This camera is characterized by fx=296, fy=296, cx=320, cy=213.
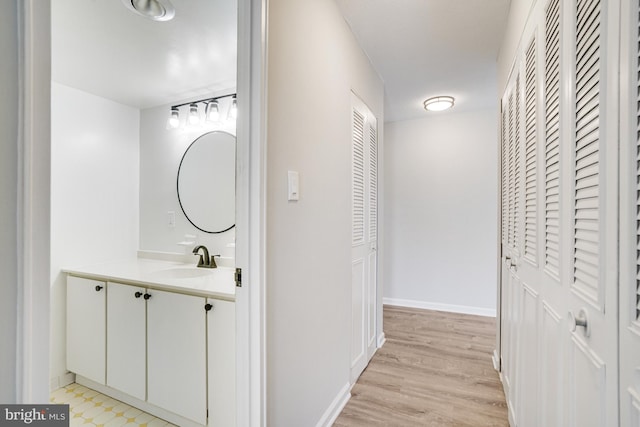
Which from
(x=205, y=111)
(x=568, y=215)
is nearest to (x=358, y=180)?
(x=205, y=111)

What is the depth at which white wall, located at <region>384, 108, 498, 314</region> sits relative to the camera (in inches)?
142

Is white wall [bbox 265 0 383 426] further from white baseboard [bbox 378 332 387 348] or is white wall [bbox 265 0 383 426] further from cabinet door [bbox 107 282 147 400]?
cabinet door [bbox 107 282 147 400]

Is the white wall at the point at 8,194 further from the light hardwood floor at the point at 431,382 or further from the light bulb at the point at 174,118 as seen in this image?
the light bulb at the point at 174,118

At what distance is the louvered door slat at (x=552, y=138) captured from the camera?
0.95 m

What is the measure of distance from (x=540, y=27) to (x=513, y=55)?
64 cm

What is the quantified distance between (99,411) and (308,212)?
1.92 m

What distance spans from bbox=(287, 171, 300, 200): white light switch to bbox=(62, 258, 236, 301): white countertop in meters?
0.63

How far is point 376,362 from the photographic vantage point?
2.49 metres

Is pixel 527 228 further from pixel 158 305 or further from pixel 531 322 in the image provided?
pixel 158 305

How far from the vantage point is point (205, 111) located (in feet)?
8.09

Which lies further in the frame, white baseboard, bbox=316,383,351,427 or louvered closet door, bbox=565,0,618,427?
white baseboard, bbox=316,383,351,427

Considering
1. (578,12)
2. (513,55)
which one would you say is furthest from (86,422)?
(513,55)

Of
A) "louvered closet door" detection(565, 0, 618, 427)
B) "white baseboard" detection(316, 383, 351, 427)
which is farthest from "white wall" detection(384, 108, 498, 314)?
"louvered closet door" detection(565, 0, 618, 427)

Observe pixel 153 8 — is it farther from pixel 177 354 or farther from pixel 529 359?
pixel 529 359
